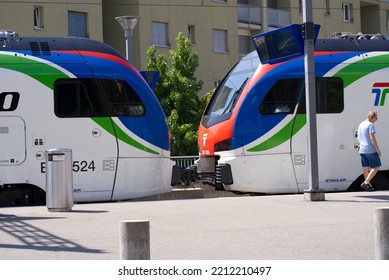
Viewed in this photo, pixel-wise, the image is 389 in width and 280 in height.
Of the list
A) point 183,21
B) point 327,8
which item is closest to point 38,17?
point 183,21

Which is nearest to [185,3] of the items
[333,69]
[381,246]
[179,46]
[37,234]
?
[179,46]

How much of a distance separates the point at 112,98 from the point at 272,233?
713 centimetres

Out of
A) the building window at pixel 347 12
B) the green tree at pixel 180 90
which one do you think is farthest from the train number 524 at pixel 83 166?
the building window at pixel 347 12

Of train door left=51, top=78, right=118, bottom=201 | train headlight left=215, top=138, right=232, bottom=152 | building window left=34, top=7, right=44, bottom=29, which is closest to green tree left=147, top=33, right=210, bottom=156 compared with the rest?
building window left=34, top=7, right=44, bottom=29

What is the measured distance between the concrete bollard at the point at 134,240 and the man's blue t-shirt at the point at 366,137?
11248 mm

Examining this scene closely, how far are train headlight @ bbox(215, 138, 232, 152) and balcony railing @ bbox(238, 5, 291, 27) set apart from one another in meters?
29.3

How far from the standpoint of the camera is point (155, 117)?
1888cm

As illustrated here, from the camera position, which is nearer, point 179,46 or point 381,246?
point 381,246

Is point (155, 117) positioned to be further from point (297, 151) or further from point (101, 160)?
point (297, 151)

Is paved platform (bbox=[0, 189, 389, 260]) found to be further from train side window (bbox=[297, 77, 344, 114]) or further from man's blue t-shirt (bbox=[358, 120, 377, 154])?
train side window (bbox=[297, 77, 344, 114])

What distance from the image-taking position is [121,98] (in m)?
18.5

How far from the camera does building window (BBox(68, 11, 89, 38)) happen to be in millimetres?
39938
